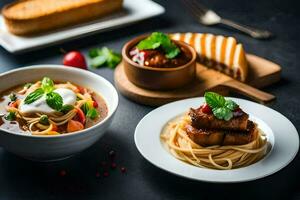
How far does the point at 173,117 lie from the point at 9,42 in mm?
1596

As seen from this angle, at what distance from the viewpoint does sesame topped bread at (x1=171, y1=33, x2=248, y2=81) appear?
4.05 meters

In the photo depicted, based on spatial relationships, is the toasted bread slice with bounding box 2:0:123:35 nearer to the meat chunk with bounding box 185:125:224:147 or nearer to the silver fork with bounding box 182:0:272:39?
the silver fork with bounding box 182:0:272:39

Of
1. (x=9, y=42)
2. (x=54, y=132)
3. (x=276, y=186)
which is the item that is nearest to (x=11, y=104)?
(x=54, y=132)

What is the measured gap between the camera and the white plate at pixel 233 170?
9.63 feet

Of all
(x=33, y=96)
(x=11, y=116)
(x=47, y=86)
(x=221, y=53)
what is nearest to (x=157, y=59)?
(x=221, y=53)

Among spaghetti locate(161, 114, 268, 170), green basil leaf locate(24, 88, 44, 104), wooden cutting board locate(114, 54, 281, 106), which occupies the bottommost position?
wooden cutting board locate(114, 54, 281, 106)

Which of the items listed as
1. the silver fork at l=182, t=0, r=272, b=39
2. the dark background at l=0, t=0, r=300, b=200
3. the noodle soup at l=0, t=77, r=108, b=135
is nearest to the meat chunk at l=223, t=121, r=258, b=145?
the dark background at l=0, t=0, r=300, b=200

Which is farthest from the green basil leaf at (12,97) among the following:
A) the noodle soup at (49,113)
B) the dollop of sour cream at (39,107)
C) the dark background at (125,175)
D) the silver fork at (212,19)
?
the silver fork at (212,19)

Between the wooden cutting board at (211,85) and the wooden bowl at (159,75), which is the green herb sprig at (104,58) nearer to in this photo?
→ the wooden cutting board at (211,85)

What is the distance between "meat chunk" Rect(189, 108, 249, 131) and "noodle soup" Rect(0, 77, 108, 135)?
0.55m

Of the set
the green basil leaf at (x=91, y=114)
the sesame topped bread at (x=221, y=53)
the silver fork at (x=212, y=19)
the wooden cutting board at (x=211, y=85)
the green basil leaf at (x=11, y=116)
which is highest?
the green basil leaf at (x=11, y=116)

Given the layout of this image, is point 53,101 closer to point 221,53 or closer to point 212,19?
point 221,53

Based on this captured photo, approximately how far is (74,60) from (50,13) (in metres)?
0.59

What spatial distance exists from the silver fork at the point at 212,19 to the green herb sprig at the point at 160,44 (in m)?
1.01
